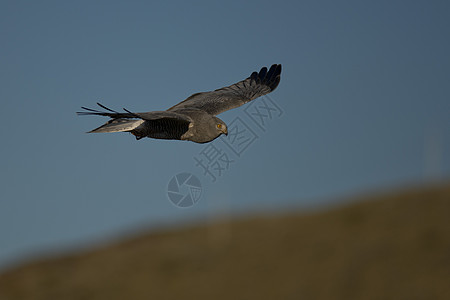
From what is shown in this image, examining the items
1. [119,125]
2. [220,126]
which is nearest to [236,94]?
[220,126]

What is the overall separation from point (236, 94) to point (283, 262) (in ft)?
103

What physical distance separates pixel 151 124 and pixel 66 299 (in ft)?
125

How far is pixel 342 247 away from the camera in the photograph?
139 feet

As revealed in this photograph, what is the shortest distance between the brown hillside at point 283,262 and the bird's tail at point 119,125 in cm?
3008

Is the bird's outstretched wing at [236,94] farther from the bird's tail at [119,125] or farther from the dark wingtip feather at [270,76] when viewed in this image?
the bird's tail at [119,125]

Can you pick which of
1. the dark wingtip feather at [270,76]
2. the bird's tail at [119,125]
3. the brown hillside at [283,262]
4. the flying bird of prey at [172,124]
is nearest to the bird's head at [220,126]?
the flying bird of prey at [172,124]

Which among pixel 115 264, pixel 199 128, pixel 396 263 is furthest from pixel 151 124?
pixel 115 264

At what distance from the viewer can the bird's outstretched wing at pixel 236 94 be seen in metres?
11.2

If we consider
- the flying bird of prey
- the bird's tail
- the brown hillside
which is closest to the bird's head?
Result: the flying bird of prey

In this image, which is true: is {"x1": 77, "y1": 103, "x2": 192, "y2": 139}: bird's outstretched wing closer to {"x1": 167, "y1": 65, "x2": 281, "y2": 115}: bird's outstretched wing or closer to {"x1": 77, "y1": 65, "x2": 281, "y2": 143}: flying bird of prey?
{"x1": 77, "y1": 65, "x2": 281, "y2": 143}: flying bird of prey

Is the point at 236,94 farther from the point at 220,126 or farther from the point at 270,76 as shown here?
the point at 220,126

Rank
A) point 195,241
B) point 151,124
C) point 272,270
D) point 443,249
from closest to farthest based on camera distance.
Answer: point 151,124 → point 443,249 → point 272,270 → point 195,241

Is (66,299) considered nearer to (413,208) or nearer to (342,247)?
(342,247)

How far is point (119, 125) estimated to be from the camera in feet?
30.3
